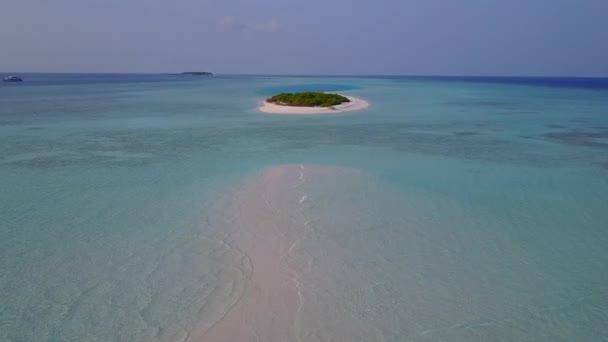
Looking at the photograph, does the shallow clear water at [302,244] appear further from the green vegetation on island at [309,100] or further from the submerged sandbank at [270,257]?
the green vegetation on island at [309,100]

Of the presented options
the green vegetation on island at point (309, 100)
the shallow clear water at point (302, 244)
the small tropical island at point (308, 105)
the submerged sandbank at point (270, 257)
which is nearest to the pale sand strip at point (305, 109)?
the small tropical island at point (308, 105)

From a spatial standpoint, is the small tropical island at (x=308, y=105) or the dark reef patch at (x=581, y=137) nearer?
the dark reef patch at (x=581, y=137)

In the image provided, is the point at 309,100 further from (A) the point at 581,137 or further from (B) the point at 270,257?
(B) the point at 270,257

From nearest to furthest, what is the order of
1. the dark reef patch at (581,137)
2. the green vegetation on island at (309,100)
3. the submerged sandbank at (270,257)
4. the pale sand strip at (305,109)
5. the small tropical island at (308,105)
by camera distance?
the submerged sandbank at (270,257), the dark reef patch at (581,137), the pale sand strip at (305,109), the small tropical island at (308,105), the green vegetation on island at (309,100)

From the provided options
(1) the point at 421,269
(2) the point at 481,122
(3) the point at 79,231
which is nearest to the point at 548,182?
(1) the point at 421,269

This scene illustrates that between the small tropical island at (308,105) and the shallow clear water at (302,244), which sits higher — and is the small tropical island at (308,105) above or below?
above

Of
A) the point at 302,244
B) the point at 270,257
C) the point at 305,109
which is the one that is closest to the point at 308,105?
the point at 305,109

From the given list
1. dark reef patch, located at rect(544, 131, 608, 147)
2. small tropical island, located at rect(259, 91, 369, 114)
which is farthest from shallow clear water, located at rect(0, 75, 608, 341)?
small tropical island, located at rect(259, 91, 369, 114)
